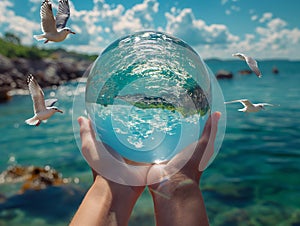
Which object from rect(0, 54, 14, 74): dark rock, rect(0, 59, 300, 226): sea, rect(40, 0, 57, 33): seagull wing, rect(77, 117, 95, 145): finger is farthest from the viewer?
rect(0, 54, 14, 74): dark rock

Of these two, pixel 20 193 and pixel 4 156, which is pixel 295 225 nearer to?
pixel 20 193

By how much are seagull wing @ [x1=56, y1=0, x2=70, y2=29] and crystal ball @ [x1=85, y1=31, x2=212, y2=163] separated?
596 millimetres

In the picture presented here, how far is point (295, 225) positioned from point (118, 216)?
4.06 m

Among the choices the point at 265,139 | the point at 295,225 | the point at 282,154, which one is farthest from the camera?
the point at 265,139

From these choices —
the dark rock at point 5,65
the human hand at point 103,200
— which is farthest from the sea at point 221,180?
the dark rock at point 5,65

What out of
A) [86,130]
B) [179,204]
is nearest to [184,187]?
[179,204]

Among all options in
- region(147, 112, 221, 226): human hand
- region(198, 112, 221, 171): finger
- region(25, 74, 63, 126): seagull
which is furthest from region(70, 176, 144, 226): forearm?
region(25, 74, 63, 126): seagull

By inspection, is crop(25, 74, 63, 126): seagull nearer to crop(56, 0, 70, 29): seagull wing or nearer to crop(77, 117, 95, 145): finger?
crop(56, 0, 70, 29): seagull wing

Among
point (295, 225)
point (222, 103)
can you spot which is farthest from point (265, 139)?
point (222, 103)

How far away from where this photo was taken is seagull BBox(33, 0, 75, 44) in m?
1.63

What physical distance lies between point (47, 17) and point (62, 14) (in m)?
0.11

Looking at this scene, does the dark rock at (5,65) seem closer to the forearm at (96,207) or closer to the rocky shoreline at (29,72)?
the rocky shoreline at (29,72)

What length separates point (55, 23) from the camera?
1669mm

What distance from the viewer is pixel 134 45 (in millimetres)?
2305
